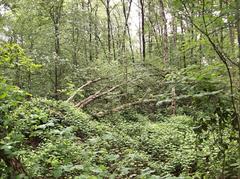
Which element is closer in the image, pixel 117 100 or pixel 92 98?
pixel 92 98

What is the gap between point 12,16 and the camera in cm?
1750

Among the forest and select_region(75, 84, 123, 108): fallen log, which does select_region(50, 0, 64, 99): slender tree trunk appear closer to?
the forest

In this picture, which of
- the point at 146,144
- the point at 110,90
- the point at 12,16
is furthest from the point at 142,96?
the point at 12,16

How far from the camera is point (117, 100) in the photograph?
12859mm

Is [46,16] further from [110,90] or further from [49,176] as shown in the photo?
[49,176]

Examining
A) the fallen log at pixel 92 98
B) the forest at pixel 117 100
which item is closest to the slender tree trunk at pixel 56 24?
the forest at pixel 117 100

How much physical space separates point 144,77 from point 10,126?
10215 millimetres

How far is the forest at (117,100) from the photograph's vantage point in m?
3.83

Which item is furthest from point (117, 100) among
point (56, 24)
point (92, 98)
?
point (56, 24)

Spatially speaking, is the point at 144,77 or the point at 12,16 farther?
the point at 12,16

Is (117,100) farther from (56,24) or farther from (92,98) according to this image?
(56,24)

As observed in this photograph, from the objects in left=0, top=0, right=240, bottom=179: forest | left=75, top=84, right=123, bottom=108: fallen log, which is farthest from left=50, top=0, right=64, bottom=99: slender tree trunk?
left=75, top=84, right=123, bottom=108: fallen log

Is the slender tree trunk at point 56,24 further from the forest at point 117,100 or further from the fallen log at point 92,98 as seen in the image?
the fallen log at point 92,98

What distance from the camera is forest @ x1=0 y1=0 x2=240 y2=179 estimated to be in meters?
3.83
